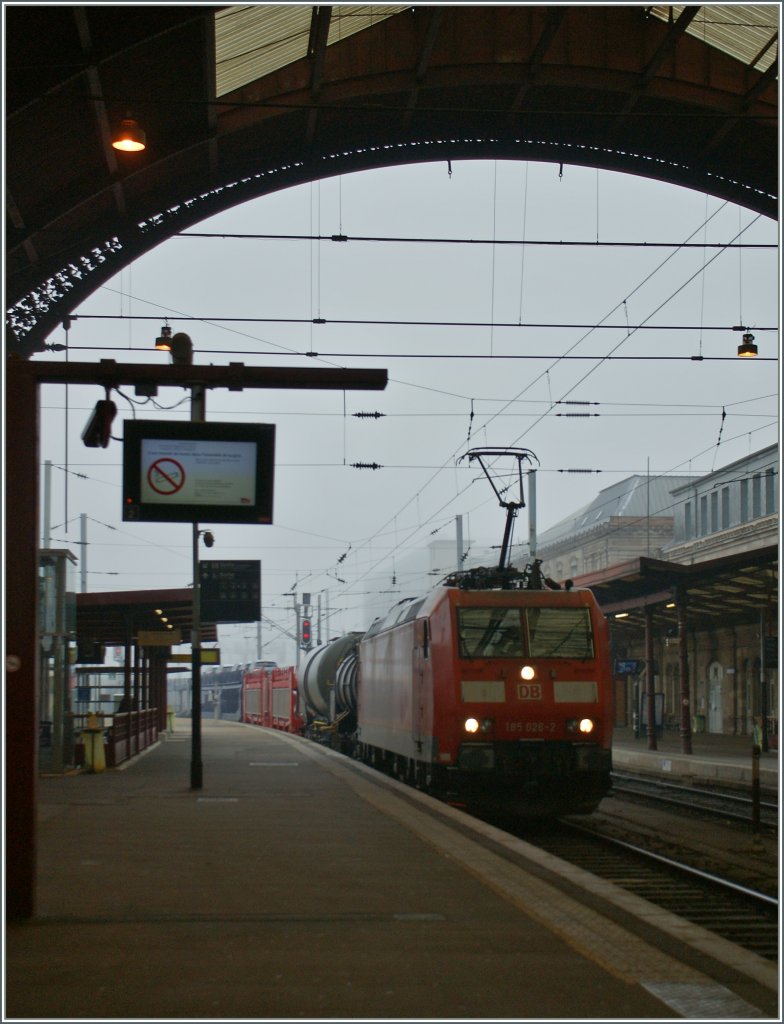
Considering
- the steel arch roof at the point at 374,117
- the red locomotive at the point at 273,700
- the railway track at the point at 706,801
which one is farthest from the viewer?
the red locomotive at the point at 273,700

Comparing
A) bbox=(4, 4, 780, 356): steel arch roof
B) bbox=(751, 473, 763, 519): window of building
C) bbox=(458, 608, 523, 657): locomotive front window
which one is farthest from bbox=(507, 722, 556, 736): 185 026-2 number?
bbox=(751, 473, 763, 519): window of building

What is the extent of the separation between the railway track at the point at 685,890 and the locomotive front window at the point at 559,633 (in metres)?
2.34

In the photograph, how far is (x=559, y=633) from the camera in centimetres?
1634

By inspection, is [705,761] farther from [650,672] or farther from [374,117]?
[374,117]

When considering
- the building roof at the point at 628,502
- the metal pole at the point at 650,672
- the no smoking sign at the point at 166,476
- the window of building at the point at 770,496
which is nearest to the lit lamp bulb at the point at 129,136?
the no smoking sign at the point at 166,476

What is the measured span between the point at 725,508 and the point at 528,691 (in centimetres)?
4165

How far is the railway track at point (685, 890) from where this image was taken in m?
10.2

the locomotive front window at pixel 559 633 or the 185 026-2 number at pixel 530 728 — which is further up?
the locomotive front window at pixel 559 633

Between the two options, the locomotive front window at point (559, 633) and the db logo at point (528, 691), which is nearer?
the db logo at point (528, 691)

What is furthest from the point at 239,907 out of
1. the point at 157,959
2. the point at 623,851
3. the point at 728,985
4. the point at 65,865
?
the point at 623,851

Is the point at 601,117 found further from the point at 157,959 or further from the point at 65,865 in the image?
the point at 157,959

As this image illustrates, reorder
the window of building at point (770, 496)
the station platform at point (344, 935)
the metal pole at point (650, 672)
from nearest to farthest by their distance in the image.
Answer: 1. the station platform at point (344, 935)
2. the metal pole at point (650, 672)
3. the window of building at point (770, 496)

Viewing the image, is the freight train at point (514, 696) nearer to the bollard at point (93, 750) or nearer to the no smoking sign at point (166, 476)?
the bollard at point (93, 750)

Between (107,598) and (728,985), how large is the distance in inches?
759
